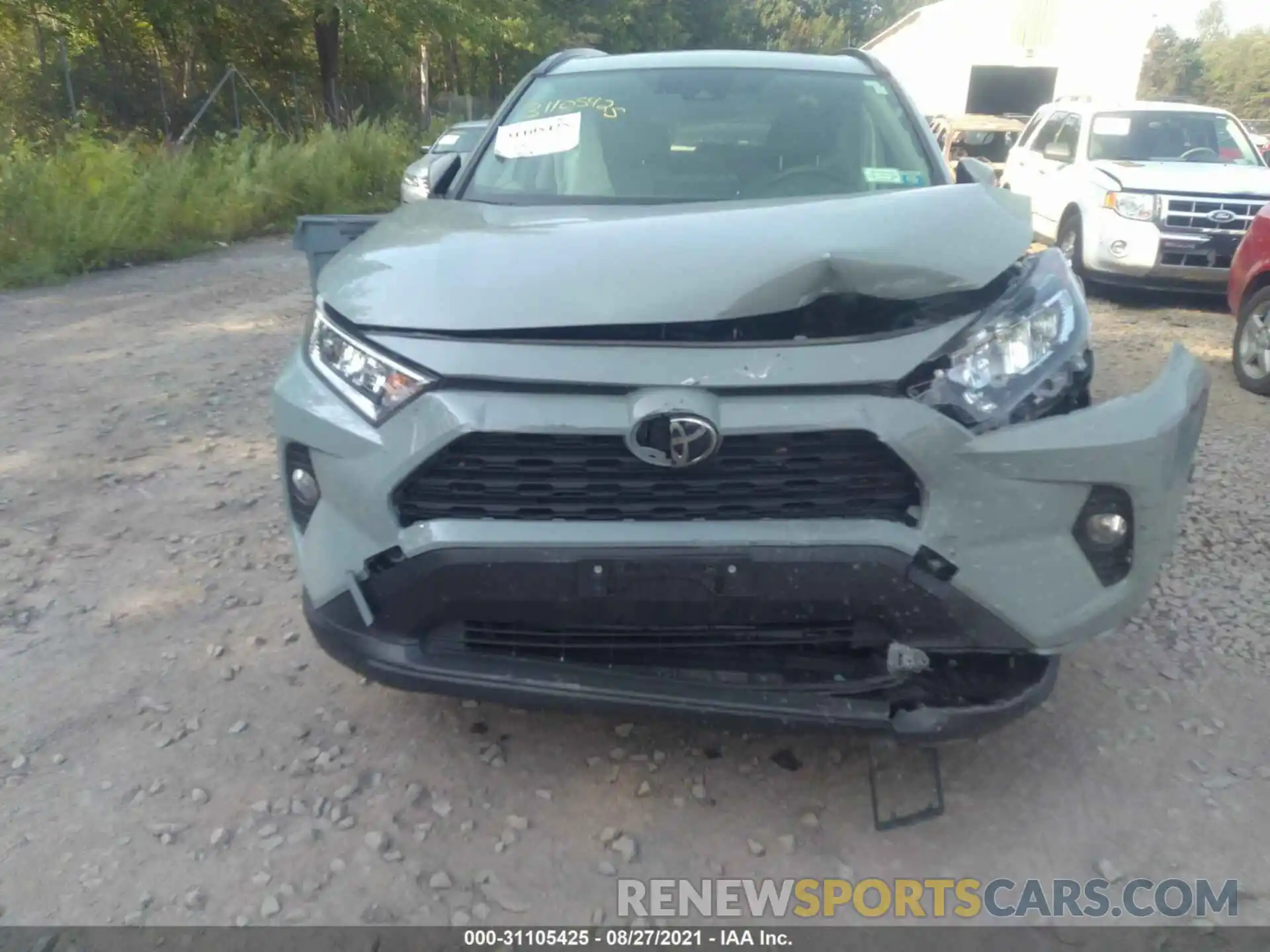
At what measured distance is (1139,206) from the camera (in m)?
8.00

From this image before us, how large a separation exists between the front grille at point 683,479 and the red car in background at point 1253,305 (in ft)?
15.8

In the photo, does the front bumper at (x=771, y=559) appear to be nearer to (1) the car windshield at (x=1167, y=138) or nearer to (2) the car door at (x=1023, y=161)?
(1) the car windshield at (x=1167, y=138)

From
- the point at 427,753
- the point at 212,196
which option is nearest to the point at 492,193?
the point at 427,753

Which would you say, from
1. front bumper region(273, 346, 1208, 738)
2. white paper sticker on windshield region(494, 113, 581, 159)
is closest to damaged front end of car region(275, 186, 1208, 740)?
front bumper region(273, 346, 1208, 738)

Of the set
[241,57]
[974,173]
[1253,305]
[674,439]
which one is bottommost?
[1253,305]

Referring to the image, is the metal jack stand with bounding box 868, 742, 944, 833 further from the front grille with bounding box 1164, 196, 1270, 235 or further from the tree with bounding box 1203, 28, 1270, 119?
the tree with bounding box 1203, 28, 1270, 119

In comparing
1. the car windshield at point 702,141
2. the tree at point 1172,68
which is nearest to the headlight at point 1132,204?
the car windshield at point 702,141

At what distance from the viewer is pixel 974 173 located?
361cm

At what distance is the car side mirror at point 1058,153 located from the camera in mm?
9266

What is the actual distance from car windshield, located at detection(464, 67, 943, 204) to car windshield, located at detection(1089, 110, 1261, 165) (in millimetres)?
6298

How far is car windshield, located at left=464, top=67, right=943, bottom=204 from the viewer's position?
3.49 meters

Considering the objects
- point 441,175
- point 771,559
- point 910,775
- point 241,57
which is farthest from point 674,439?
point 241,57

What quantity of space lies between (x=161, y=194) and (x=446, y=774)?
989 centimetres

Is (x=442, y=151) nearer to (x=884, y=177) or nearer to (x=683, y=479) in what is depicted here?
(x=884, y=177)
